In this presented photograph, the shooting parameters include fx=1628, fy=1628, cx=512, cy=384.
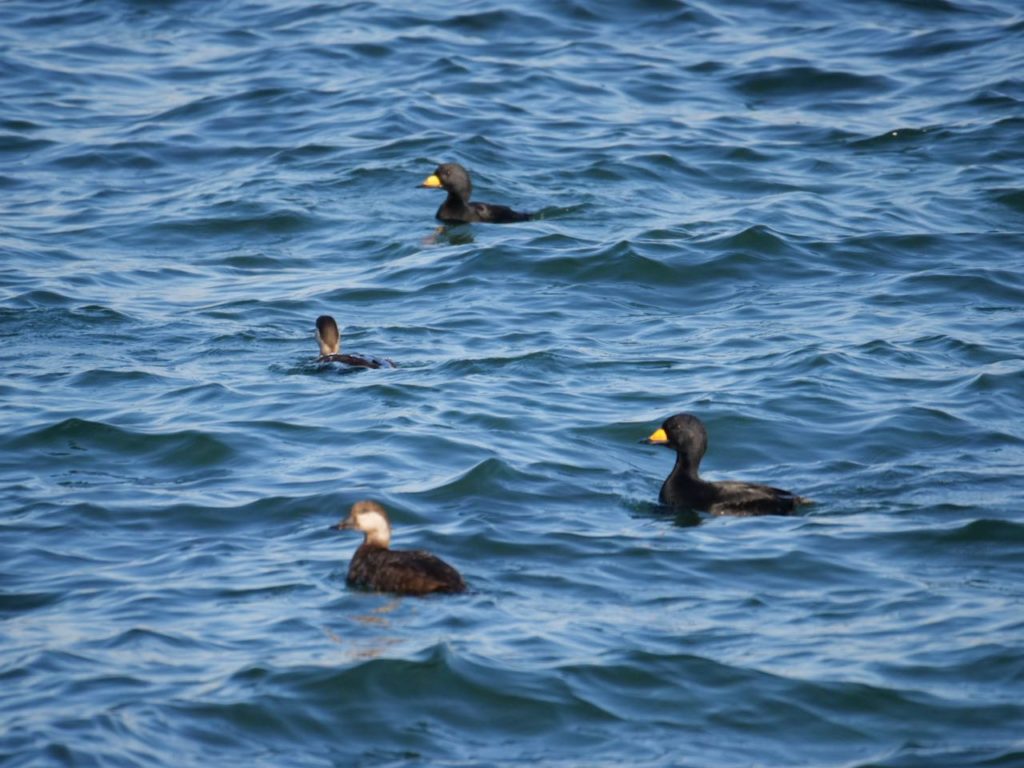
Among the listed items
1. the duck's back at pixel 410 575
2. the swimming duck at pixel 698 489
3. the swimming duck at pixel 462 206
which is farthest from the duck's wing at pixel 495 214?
the duck's back at pixel 410 575

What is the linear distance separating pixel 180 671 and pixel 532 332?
23.6 feet

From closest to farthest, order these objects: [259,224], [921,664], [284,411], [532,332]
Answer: [921,664] → [284,411] → [532,332] → [259,224]

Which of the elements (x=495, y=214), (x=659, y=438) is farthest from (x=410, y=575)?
(x=495, y=214)

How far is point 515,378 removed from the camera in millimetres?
13625

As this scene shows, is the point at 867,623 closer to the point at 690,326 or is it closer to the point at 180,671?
the point at 180,671

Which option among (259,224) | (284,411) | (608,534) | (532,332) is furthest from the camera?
(259,224)

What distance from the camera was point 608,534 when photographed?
1018cm

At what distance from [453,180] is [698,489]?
845 cm

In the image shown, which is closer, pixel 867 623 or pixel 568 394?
pixel 867 623

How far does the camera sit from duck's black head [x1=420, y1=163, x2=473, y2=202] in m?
18.5

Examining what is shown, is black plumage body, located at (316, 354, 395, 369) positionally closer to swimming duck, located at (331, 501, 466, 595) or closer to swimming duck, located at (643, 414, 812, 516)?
swimming duck, located at (643, 414, 812, 516)

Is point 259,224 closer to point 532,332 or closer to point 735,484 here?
point 532,332

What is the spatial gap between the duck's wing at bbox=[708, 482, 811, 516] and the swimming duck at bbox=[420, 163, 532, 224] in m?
8.18

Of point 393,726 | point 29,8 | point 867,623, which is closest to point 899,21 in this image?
point 29,8
